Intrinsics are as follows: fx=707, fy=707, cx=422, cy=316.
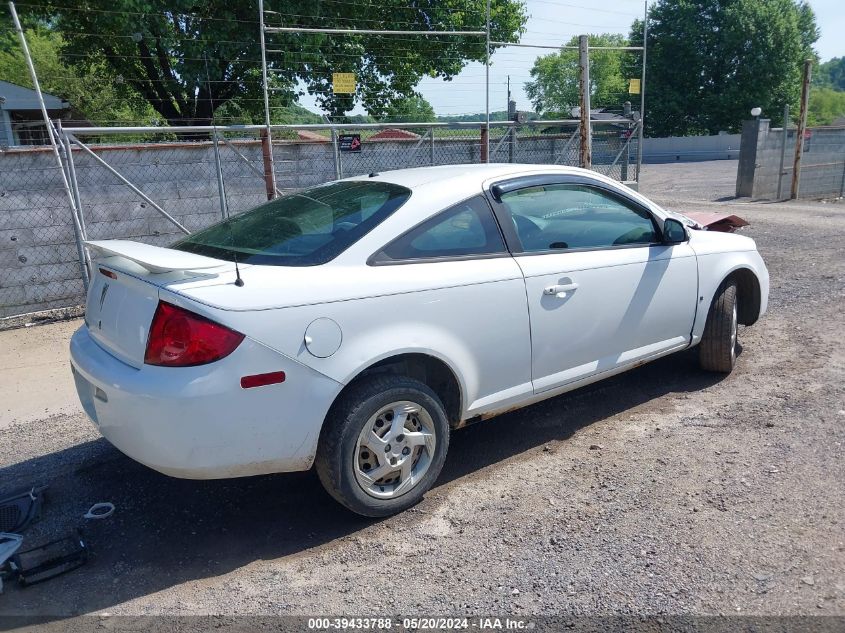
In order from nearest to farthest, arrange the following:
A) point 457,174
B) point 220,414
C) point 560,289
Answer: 1. point 220,414
2. point 560,289
3. point 457,174

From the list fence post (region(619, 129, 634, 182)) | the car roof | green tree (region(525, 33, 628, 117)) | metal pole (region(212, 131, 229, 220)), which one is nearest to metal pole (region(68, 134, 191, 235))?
metal pole (region(212, 131, 229, 220))

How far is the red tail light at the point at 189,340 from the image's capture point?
2.98 m

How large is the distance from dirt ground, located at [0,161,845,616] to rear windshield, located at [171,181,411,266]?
1.30 metres

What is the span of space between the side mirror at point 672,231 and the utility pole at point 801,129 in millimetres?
13890

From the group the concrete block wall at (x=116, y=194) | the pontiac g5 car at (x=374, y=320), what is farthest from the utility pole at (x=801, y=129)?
the pontiac g5 car at (x=374, y=320)

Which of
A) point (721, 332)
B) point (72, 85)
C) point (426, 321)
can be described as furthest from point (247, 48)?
point (72, 85)

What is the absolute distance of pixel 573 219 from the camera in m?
4.41

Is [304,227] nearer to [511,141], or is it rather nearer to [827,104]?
[511,141]

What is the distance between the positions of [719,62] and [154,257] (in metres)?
52.0

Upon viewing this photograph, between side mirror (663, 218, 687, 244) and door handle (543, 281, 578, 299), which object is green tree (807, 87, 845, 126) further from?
door handle (543, 281, 578, 299)

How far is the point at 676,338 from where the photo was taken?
15.8 ft

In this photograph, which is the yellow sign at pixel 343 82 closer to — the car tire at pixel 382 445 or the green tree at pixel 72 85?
the car tire at pixel 382 445

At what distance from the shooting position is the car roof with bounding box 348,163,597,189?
3.99m

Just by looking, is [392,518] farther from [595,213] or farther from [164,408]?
[595,213]
